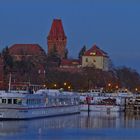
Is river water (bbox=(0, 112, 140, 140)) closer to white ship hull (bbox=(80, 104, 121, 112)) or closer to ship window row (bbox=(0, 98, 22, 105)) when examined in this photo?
ship window row (bbox=(0, 98, 22, 105))

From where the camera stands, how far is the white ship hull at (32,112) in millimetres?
77812

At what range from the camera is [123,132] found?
6881 centimetres

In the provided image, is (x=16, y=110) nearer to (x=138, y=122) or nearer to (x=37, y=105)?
(x=37, y=105)

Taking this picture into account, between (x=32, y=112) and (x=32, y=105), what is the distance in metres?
0.69

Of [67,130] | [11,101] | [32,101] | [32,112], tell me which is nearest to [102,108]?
[32,101]

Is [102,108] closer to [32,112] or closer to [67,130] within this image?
[32,112]

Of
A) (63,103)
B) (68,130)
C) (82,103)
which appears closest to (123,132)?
(68,130)

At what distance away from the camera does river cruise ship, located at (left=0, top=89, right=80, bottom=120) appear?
78.0 metres

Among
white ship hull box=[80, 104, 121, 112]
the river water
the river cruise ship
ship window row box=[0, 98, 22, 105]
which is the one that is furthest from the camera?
white ship hull box=[80, 104, 121, 112]

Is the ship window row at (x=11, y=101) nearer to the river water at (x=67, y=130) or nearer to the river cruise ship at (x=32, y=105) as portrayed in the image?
the river cruise ship at (x=32, y=105)

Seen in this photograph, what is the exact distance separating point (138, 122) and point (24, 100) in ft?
41.9

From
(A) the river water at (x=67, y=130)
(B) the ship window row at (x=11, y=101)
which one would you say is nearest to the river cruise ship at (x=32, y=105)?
(B) the ship window row at (x=11, y=101)

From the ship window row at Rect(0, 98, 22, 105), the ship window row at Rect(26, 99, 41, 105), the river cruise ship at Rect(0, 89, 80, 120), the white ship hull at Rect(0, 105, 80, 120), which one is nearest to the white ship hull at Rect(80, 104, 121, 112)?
the river cruise ship at Rect(0, 89, 80, 120)

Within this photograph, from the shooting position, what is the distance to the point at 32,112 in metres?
82.8
